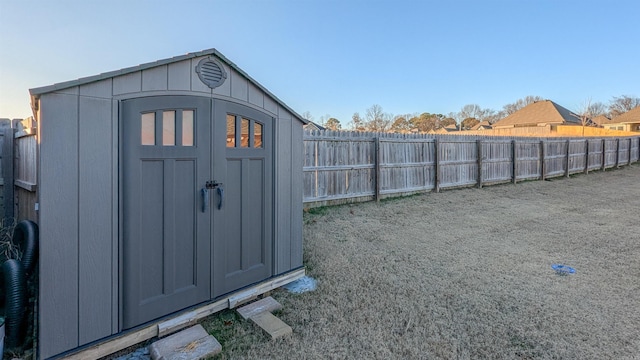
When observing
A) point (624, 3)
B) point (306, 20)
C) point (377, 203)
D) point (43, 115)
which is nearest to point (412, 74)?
point (624, 3)

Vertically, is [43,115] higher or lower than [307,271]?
higher

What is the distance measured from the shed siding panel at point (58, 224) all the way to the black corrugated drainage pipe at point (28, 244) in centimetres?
63

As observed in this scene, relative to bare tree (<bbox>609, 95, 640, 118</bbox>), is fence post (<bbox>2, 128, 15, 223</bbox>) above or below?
below

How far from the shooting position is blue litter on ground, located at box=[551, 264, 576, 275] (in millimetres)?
3490

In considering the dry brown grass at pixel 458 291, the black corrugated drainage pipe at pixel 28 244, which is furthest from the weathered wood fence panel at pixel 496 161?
the black corrugated drainage pipe at pixel 28 244

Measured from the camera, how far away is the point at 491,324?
7.99 feet

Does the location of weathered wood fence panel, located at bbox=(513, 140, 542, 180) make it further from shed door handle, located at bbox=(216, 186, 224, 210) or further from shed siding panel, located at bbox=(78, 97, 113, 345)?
shed siding panel, located at bbox=(78, 97, 113, 345)

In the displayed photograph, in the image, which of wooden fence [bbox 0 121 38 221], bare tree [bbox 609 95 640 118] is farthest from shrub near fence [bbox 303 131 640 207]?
bare tree [bbox 609 95 640 118]

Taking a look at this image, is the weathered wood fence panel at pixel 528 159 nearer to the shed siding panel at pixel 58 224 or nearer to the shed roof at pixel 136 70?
the shed roof at pixel 136 70

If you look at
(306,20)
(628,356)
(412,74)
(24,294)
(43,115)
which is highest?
(412,74)

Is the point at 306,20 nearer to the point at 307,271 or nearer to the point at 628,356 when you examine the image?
the point at 307,271

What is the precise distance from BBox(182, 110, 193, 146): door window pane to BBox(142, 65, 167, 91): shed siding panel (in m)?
0.23

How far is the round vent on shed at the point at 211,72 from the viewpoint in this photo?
2.38 metres

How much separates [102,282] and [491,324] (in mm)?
2846
